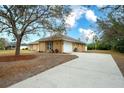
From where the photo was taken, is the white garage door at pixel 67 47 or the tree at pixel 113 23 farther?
the white garage door at pixel 67 47

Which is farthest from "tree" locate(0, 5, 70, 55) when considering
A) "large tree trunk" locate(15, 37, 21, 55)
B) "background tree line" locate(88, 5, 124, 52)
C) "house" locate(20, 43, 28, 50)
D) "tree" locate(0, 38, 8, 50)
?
"background tree line" locate(88, 5, 124, 52)

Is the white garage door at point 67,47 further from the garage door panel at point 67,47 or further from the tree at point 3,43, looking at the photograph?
the tree at point 3,43

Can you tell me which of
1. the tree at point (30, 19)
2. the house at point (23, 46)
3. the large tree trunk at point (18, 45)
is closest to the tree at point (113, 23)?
the tree at point (30, 19)

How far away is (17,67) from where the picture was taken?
468 cm

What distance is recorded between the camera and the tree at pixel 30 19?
540 centimetres

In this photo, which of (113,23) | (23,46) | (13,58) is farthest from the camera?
(23,46)

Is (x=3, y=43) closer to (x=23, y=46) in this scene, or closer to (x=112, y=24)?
(x=23, y=46)

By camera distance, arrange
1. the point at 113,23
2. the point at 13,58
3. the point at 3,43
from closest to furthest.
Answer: the point at 113,23 → the point at 3,43 → the point at 13,58

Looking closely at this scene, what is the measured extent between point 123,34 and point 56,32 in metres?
2.52

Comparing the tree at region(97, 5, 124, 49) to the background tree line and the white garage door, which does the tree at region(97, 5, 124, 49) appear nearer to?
the background tree line

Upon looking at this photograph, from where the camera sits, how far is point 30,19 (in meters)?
→ 5.87

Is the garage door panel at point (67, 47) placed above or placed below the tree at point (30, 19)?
below

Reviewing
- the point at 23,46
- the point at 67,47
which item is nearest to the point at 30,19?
the point at 23,46

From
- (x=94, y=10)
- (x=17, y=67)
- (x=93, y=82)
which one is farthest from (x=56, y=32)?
(x=93, y=82)
